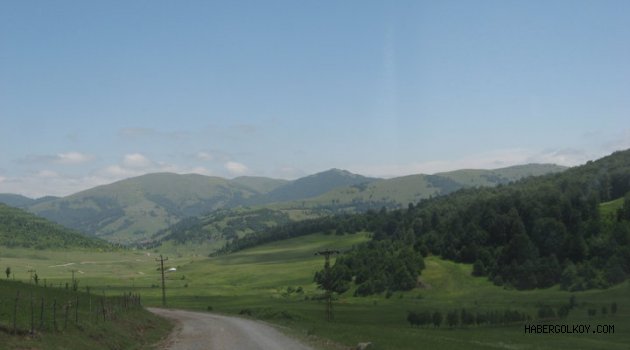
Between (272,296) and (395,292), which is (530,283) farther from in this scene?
(272,296)

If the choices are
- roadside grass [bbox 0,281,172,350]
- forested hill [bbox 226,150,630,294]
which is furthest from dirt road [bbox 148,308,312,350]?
forested hill [bbox 226,150,630,294]

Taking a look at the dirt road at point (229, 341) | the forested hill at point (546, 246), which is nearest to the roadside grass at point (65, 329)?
the dirt road at point (229, 341)

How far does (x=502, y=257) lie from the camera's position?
17262cm

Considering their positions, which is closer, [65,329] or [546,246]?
[65,329]

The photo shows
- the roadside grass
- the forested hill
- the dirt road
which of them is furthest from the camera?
the forested hill

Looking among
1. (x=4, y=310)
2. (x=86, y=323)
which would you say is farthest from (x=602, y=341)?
(x=4, y=310)

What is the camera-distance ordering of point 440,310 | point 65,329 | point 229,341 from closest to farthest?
point 65,329, point 229,341, point 440,310

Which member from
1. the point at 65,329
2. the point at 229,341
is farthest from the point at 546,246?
the point at 65,329

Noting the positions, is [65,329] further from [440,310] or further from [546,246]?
[546,246]

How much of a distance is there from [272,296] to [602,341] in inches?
5235

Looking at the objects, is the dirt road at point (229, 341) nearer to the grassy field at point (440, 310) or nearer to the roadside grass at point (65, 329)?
the roadside grass at point (65, 329)

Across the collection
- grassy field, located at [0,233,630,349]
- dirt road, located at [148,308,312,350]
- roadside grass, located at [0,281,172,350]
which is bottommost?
grassy field, located at [0,233,630,349]

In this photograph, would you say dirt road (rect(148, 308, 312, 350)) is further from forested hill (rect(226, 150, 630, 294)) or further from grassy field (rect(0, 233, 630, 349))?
forested hill (rect(226, 150, 630, 294))

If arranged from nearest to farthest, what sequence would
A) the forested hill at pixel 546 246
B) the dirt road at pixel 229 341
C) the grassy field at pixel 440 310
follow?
the dirt road at pixel 229 341, the grassy field at pixel 440 310, the forested hill at pixel 546 246
